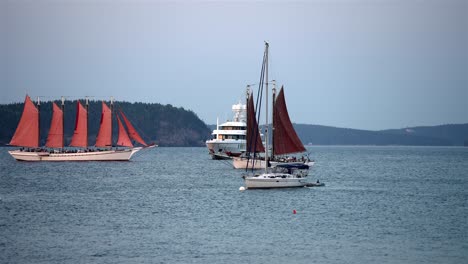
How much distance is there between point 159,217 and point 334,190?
807 inches

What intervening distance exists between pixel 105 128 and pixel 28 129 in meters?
10.1

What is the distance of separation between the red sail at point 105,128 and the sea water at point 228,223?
34299mm

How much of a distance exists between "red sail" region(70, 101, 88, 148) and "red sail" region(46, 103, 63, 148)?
2247 millimetres

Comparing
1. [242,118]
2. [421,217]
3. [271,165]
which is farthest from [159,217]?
[242,118]

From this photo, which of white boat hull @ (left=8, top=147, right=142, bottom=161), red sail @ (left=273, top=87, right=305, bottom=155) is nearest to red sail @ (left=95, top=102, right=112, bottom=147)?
white boat hull @ (left=8, top=147, right=142, bottom=161)

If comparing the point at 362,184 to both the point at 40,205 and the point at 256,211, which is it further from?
the point at 40,205

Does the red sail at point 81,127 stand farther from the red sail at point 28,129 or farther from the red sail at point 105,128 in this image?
the red sail at point 28,129

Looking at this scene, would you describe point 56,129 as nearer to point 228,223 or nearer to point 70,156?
point 70,156

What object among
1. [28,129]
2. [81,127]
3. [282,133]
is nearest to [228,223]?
[282,133]

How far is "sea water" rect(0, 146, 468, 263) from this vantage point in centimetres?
3131

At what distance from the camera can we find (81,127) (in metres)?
99.7

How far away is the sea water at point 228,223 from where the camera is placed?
103ft

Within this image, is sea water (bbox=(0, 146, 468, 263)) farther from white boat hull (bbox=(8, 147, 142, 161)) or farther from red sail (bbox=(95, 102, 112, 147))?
white boat hull (bbox=(8, 147, 142, 161))

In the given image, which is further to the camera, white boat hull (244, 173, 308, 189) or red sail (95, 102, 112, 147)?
red sail (95, 102, 112, 147)
